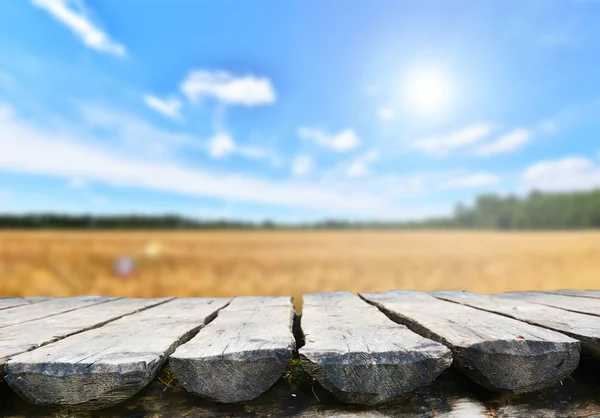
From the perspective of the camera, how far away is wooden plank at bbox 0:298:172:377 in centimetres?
104

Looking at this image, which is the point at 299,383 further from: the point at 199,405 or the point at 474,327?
the point at 474,327

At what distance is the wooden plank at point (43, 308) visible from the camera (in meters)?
1.49

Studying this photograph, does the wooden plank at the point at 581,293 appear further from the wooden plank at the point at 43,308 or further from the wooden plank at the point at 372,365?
the wooden plank at the point at 43,308

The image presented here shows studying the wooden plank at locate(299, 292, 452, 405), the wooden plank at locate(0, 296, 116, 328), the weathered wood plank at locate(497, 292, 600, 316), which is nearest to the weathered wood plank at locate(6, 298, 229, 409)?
the wooden plank at locate(299, 292, 452, 405)

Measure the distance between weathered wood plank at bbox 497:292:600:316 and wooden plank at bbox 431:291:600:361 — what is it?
0.07 m

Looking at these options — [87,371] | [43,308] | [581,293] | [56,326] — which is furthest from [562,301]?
[43,308]

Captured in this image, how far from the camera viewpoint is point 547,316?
1.37 meters

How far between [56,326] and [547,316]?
5.34 feet

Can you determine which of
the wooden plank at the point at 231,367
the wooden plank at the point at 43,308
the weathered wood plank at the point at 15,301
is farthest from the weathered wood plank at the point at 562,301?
the weathered wood plank at the point at 15,301

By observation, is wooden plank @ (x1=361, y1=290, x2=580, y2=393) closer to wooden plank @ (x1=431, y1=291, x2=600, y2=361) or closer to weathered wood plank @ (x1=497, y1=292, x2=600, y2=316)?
wooden plank @ (x1=431, y1=291, x2=600, y2=361)

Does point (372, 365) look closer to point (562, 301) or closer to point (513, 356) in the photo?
point (513, 356)

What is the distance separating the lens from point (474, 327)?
113 cm

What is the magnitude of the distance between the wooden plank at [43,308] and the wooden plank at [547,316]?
167cm

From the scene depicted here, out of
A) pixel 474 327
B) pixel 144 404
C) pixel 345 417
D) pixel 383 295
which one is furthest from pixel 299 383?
pixel 383 295
